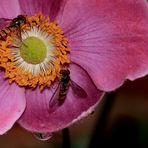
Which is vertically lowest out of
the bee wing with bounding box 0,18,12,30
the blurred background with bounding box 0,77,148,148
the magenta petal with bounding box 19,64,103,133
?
the blurred background with bounding box 0,77,148,148

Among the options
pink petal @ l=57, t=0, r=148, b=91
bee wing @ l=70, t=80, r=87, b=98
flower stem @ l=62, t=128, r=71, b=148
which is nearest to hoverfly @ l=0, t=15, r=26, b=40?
pink petal @ l=57, t=0, r=148, b=91

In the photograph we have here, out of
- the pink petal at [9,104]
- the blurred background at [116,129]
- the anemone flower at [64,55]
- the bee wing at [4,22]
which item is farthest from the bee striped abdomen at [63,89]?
the blurred background at [116,129]

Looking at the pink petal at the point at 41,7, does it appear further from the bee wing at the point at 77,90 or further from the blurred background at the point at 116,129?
the blurred background at the point at 116,129

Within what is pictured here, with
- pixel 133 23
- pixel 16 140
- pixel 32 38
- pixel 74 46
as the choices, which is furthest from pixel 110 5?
pixel 16 140

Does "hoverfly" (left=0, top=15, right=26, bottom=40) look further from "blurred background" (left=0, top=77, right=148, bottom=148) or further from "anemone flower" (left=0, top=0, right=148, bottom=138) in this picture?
"blurred background" (left=0, top=77, right=148, bottom=148)

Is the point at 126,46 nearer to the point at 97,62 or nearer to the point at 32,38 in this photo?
the point at 97,62

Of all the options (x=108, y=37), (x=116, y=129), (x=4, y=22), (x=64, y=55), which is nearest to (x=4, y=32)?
(x=4, y=22)
